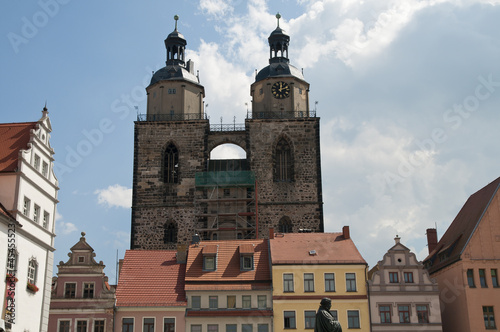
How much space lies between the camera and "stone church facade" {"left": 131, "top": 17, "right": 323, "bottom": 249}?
5838cm

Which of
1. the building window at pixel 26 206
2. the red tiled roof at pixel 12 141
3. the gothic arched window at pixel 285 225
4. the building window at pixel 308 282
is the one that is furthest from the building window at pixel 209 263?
the gothic arched window at pixel 285 225

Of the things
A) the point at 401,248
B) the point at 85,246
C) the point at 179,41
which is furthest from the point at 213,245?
the point at 179,41

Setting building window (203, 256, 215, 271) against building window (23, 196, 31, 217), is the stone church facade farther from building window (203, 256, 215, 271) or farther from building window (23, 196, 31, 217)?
building window (23, 196, 31, 217)

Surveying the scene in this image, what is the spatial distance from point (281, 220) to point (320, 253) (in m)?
14.7

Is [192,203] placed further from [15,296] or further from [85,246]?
[15,296]

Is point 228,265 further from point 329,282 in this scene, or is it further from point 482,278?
point 482,278

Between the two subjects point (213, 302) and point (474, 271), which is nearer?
point (213, 302)

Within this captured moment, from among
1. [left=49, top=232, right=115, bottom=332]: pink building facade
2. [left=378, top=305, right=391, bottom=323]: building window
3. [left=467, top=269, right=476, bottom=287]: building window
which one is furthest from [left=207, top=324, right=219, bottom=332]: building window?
[left=467, top=269, right=476, bottom=287]: building window

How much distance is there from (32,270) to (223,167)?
95.5 feet

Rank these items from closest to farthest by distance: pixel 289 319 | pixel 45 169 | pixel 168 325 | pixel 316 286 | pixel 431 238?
pixel 45 169
pixel 168 325
pixel 289 319
pixel 316 286
pixel 431 238

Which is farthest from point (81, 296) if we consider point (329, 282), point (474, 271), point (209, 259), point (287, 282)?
point (474, 271)

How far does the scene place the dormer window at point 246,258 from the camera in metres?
43.7

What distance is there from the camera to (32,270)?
3397 centimetres

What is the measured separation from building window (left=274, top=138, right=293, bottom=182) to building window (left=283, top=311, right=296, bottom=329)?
1957cm
